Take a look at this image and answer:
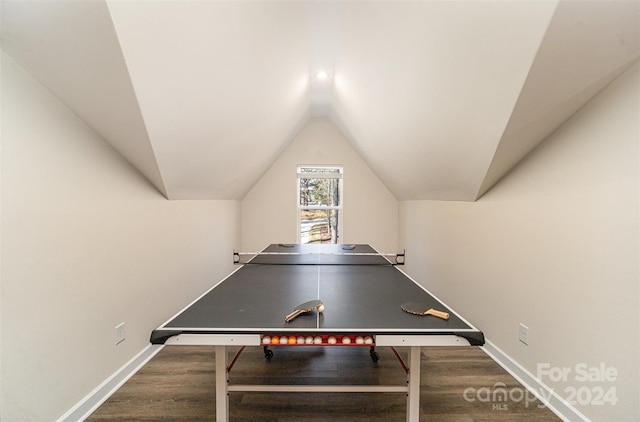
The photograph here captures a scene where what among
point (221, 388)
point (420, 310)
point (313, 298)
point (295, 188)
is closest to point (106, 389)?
point (221, 388)

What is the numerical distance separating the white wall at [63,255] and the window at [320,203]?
9.93 ft

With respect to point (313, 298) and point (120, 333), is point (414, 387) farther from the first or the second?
point (120, 333)

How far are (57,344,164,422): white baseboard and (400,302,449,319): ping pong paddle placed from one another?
1.95m

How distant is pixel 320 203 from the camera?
5.35 metres

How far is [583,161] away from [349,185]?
3713 mm

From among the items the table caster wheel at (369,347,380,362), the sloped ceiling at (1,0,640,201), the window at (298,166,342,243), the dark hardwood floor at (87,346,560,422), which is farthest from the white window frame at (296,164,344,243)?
the table caster wheel at (369,347,380,362)

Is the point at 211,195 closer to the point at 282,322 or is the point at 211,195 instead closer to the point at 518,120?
the point at 282,322

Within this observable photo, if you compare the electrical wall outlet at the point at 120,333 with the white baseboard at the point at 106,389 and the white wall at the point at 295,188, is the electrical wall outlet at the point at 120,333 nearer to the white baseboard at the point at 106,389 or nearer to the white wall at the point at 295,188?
the white baseboard at the point at 106,389

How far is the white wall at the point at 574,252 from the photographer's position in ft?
4.52

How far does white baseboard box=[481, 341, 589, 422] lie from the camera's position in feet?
5.43

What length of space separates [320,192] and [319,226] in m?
0.64

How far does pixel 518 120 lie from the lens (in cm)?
171

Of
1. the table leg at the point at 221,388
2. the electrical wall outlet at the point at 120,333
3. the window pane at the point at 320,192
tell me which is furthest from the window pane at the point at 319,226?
the table leg at the point at 221,388

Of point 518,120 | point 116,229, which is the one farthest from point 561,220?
point 116,229
